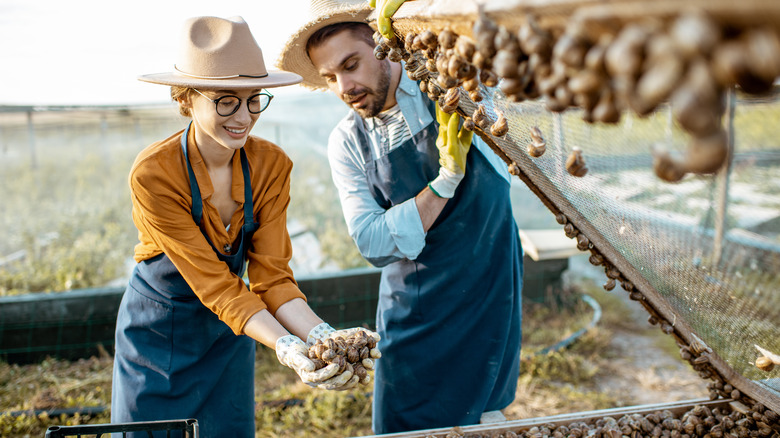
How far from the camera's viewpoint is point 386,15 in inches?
63.9

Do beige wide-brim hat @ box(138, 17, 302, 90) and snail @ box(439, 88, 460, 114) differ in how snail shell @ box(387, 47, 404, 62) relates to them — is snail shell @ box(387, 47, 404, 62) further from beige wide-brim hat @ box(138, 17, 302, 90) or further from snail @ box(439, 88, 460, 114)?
beige wide-brim hat @ box(138, 17, 302, 90)

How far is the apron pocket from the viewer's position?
205 centimetres

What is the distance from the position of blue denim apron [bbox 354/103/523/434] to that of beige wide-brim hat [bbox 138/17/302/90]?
0.64 m

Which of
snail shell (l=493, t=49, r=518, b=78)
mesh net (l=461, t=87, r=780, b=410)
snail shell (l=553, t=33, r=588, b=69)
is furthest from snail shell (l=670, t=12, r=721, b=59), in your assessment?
mesh net (l=461, t=87, r=780, b=410)

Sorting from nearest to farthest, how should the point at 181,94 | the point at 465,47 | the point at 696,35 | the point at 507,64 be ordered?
the point at 696,35 → the point at 507,64 → the point at 465,47 → the point at 181,94

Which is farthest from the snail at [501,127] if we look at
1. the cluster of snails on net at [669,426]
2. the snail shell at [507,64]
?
the cluster of snails on net at [669,426]

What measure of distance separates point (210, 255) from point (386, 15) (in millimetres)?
1043

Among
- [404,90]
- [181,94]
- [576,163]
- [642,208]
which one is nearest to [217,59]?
[181,94]

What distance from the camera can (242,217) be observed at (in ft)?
7.00

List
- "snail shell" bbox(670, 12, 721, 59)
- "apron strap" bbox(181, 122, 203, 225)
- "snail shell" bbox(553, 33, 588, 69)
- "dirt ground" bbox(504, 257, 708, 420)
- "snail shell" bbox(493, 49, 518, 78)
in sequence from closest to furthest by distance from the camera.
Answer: "snail shell" bbox(670, 12, 721, 59) < "snail shell" bbox(553, 33, 588, 69) < "snail shell" bbox(493, 49, 518, 78) < "apron strap" bbox(181, 122, 203, 225) < "dirt ground" bbox(504, 257, 708, 420)

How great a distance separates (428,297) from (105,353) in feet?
10.3

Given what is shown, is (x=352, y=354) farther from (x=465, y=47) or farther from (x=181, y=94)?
(x=181, y=94)

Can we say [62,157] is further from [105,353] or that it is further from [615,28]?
[615,28]

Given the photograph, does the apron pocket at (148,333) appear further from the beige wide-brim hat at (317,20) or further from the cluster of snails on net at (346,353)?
the beige wide-brim hat at (317,20)
